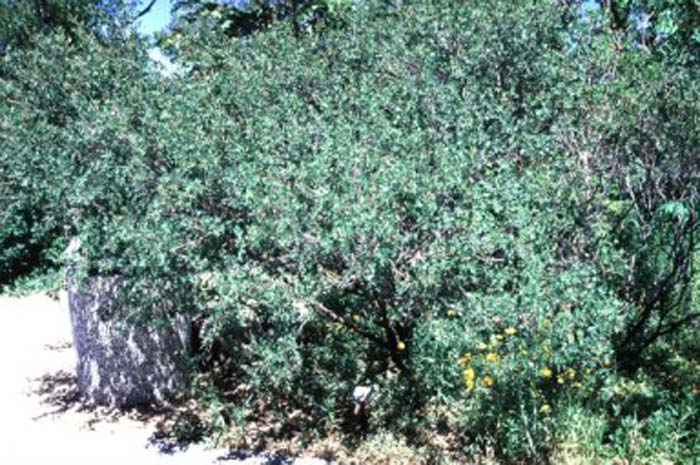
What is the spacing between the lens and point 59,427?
5434 millimetres

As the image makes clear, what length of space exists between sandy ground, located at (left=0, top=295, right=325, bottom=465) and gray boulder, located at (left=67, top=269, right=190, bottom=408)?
0.23 metres

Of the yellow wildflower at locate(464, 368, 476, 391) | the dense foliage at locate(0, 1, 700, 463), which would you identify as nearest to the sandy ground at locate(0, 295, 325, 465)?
the dense foliage at locate(0, 1, 700, 463)

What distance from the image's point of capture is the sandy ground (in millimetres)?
4715

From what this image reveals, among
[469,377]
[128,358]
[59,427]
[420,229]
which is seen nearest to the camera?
[420,229]

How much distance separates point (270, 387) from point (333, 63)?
3.30 metres

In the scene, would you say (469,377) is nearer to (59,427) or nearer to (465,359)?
(465,359)

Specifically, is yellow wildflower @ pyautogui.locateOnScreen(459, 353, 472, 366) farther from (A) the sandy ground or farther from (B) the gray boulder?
(B) the gray boulder

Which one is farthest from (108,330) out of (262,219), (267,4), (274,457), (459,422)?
(267,4)

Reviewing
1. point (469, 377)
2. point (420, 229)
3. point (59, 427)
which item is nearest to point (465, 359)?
point (469, 377)

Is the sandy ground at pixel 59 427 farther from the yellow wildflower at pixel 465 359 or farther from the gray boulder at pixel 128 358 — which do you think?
the yellow wildflower at pixel 465 359

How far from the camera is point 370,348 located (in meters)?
5.54

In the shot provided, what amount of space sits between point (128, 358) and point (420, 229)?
280 cm

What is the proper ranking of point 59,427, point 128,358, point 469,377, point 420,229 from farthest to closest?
1. point 128,358
2. point 59,427
3. point 469,377
4. point 420,229

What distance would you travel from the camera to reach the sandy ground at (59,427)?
471cm
